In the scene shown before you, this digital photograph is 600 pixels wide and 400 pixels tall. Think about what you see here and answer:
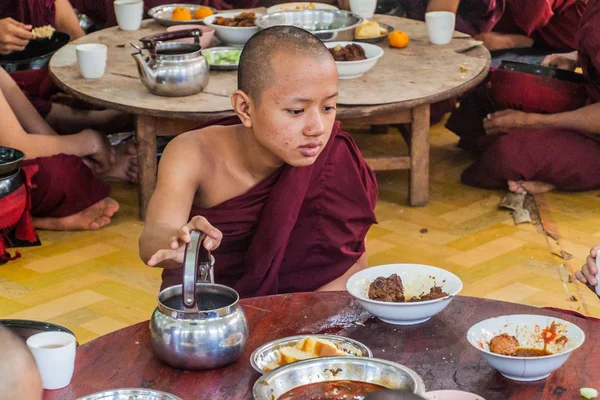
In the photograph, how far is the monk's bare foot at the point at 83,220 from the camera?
4.34 meters

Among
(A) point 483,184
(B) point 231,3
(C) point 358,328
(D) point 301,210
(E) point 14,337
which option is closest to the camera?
(E) point 14,337

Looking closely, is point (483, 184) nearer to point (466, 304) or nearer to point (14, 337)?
point (466, 304)

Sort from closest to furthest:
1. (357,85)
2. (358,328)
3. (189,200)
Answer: (358,328), (189,200), (357,85)

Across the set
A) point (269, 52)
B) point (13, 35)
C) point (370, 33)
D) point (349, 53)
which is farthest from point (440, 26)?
point (269, 52)

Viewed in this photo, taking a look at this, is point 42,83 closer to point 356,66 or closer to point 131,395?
point 356,66

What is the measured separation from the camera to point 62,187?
167 inches

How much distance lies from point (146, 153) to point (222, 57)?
2.00 ft

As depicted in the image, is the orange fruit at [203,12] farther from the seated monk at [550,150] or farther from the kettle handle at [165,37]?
the seated monk at [550,150]

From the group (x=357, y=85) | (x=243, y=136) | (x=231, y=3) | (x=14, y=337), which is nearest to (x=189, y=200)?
(x=243, y=136)

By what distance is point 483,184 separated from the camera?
4.81 metres

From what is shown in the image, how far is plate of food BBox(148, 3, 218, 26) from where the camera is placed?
502 centimetres

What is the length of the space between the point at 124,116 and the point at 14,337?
3907 mm

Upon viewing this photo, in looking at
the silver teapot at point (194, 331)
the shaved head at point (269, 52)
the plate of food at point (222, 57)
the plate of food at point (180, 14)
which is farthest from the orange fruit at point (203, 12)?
the silver teapot at point (194, 331)

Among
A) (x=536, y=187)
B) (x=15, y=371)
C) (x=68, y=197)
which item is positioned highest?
(x=15, y=371)
